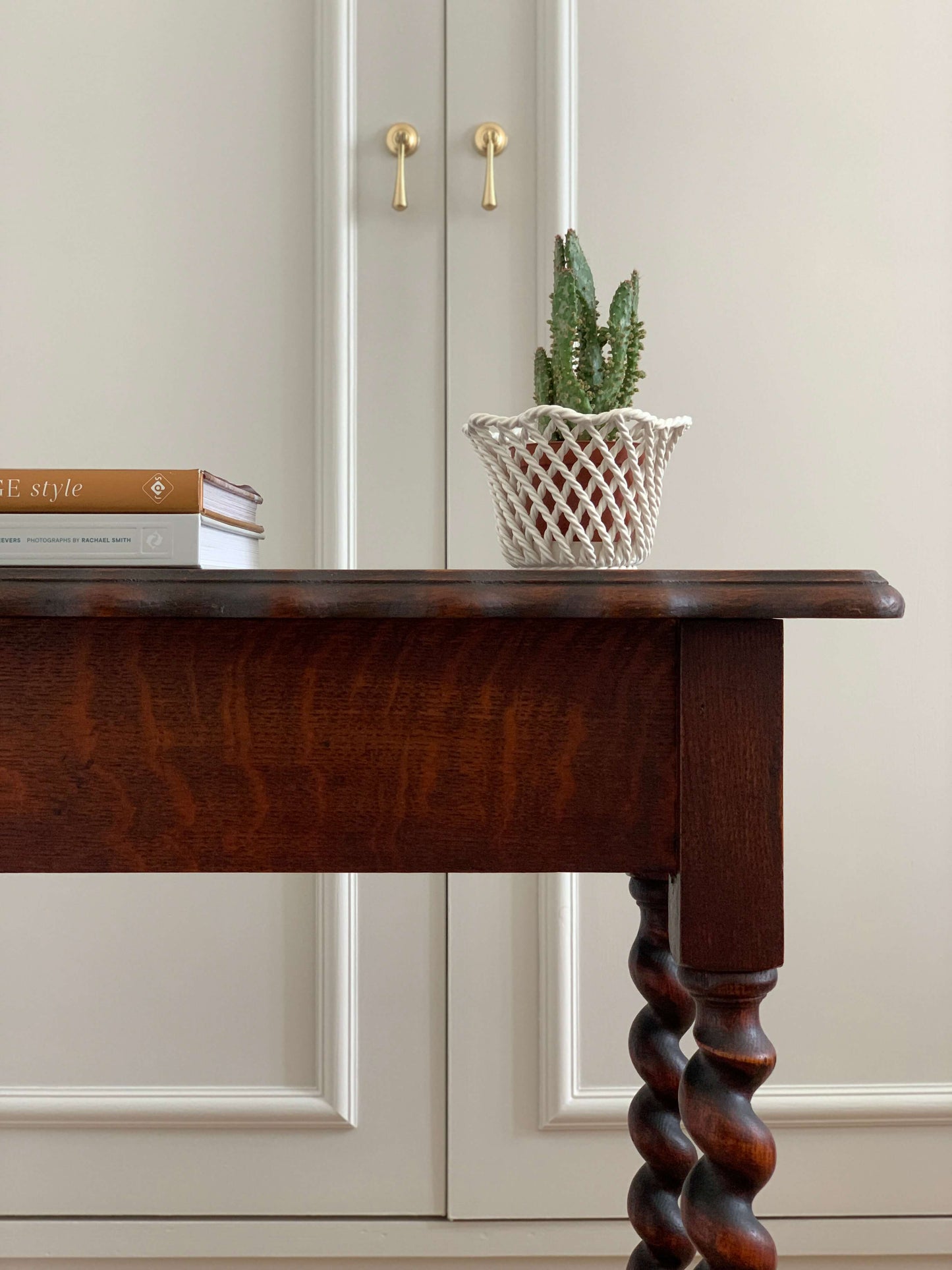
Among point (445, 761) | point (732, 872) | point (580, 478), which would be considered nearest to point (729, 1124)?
point (732, 872)

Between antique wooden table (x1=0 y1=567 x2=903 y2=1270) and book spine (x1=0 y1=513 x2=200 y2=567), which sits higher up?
book spine (x1=0 y1=513 x2=200 y2=567)

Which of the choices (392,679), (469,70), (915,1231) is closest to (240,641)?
(392,679)

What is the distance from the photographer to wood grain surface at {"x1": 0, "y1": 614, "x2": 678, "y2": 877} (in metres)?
0.53

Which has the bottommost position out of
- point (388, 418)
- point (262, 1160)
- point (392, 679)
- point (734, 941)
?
point (262, 1160)

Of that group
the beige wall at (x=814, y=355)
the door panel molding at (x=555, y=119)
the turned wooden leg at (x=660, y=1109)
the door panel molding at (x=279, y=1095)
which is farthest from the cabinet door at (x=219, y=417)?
the turned wooden leg at (x=660, y=1109)

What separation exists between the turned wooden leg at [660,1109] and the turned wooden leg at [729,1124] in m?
0.25

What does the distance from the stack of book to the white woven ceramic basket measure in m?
0.20

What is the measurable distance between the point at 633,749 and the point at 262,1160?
0.87 metres

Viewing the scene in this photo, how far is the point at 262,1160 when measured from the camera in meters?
1.16

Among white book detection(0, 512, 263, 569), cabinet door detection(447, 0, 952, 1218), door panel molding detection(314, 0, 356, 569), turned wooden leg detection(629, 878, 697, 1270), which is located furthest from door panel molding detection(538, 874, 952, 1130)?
white book detection(0, 512, 263, 569)

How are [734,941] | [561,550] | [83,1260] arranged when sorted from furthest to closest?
[83,1260] < [561,550] < [734,941]

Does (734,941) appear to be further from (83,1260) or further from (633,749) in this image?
(83,1260)

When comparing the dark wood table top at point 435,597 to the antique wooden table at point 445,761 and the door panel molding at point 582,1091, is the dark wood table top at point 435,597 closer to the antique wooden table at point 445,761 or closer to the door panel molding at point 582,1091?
the antique wooden table at point 445,761

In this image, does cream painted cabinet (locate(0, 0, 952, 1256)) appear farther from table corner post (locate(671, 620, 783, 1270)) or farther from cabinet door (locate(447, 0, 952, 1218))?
table corner post (locate(671, 620, 783, 1270))
